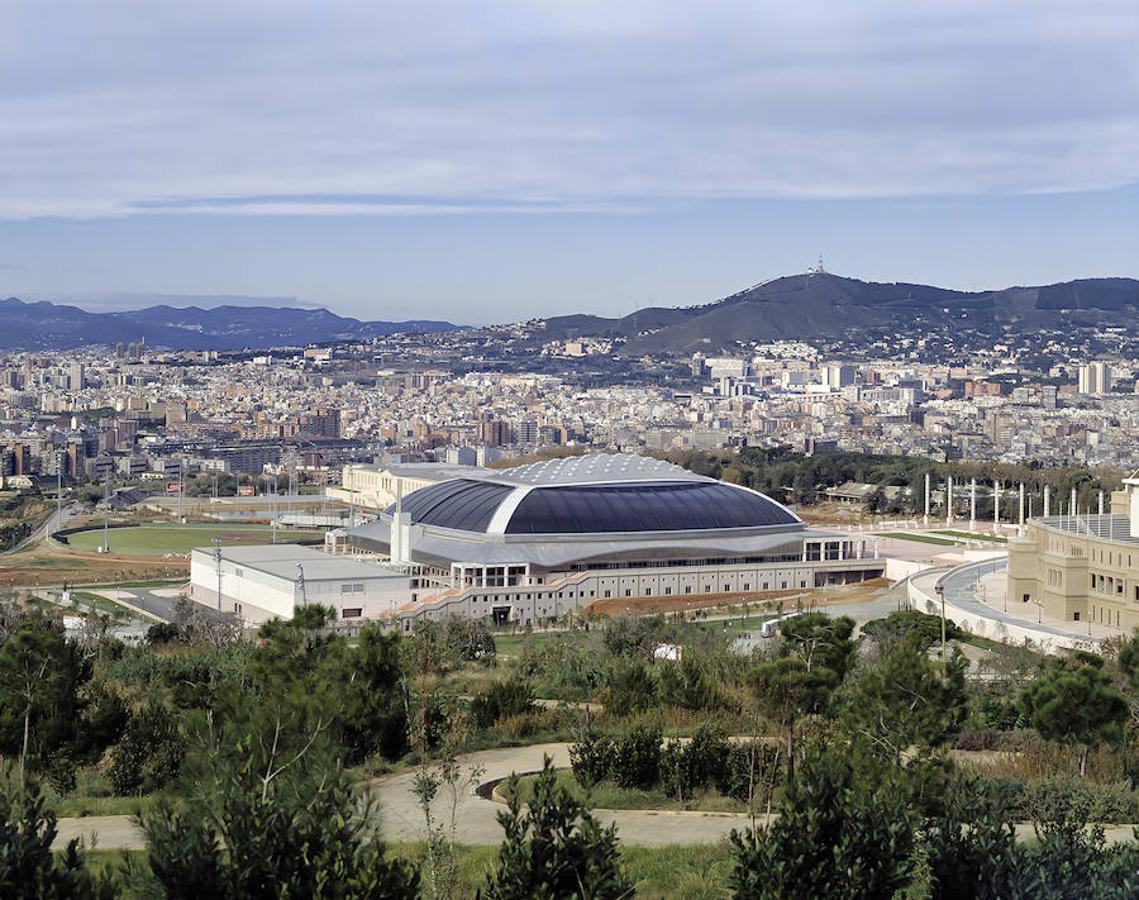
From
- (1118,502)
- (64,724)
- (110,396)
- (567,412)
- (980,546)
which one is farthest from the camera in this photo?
(110,396)

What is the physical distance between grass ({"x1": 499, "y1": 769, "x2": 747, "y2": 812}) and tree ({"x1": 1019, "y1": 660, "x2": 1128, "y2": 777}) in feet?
10.8

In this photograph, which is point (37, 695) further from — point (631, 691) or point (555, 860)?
point (555, 860)

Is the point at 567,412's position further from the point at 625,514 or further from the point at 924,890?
the point at 924,890

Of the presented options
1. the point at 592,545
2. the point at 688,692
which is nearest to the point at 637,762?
the point at 688,692

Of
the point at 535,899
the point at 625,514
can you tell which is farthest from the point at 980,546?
the point at 535,899

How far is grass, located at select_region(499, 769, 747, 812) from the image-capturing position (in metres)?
14.1

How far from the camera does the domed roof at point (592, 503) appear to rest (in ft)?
146

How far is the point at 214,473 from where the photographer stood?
337 feet

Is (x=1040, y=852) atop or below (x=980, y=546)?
atop

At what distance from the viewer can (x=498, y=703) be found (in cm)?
1834

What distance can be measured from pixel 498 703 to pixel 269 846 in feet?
32.2

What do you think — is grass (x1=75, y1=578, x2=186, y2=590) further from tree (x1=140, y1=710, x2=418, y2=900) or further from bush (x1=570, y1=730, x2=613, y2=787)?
tree (x1=140, y1=710, x2=418, y2=900)

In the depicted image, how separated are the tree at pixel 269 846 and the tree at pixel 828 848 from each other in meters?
1.89

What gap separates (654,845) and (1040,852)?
349 centimetres
